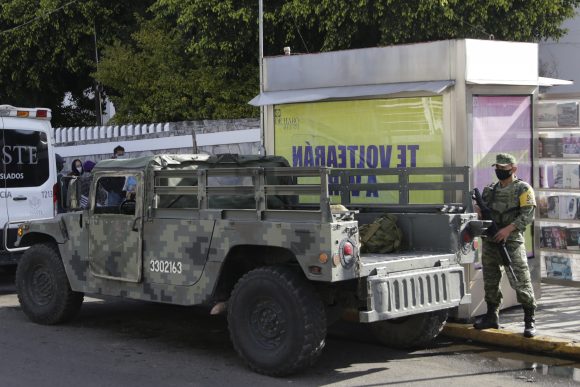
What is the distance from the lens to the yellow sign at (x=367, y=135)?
26.7 ft

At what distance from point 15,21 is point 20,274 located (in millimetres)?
16674

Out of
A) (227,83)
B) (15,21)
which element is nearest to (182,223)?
(227,83)

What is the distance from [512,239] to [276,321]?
251 centimetres

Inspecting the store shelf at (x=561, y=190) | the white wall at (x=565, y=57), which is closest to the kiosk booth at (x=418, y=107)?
the store shelf at (x=561, y=190)

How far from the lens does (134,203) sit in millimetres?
7398

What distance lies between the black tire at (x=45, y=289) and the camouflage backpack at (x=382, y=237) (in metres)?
3.12

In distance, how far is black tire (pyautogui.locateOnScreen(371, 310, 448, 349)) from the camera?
23.1 feet

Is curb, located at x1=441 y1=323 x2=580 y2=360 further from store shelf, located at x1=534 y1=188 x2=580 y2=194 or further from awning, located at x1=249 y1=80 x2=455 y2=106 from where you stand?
awning, located at x1=249 y1=80 x2=455 y2=106

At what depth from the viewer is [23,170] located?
36.5 ft

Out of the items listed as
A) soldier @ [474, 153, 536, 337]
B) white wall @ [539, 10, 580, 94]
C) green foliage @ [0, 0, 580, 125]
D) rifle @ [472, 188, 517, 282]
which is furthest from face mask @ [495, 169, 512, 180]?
white wall @ [539, 10, 580, 94]

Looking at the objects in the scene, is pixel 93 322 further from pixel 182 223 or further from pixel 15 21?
pixel 15 21

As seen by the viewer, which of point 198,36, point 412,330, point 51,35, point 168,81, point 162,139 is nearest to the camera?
point 412,330

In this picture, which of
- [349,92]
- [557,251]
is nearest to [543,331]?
[557,251]

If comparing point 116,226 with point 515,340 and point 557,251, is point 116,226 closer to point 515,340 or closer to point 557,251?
point 515,340
